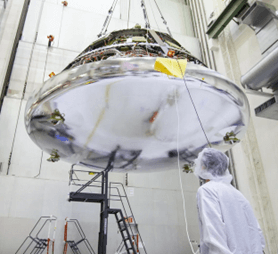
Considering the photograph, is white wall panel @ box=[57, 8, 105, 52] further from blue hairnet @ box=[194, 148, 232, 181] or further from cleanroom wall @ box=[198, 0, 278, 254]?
blue hairnet @ box=[194, 148, 232, 181]

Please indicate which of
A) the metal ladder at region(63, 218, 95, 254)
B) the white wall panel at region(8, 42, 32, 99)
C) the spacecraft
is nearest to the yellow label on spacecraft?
the spacecraft

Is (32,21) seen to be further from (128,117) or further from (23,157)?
(128,117)

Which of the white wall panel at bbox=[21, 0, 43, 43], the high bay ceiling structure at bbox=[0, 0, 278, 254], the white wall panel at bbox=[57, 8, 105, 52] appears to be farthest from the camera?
the white wall panel at bbox=[57, 8, 105, 52]

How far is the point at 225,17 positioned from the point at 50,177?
939 centimetres

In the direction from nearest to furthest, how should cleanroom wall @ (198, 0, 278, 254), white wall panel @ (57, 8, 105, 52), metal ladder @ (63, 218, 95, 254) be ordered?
metal ladder @ (63, 218, 95, 254), cleanroom wall @ (198, 0, 278, 254), white wall panel @ (57, 8, 105, 52)

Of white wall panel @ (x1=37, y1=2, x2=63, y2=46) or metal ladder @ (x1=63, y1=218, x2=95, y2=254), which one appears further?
white wall panel @ (x1=37, y1=2, x2=63, y2=46)

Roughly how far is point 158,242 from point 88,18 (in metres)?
10.6

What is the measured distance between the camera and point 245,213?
250 centimetres

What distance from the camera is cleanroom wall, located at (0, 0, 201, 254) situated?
832 cm

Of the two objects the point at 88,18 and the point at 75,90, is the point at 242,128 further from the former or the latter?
the point at 88,18

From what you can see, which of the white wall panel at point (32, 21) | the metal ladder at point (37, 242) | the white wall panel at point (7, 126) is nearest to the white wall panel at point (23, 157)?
the white wall panel at point (7, 126)

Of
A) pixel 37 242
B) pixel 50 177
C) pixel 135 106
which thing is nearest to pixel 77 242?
pixel 37 242

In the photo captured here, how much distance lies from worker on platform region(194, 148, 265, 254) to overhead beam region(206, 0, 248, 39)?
952cm

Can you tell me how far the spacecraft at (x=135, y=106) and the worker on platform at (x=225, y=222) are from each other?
851 millimetres
